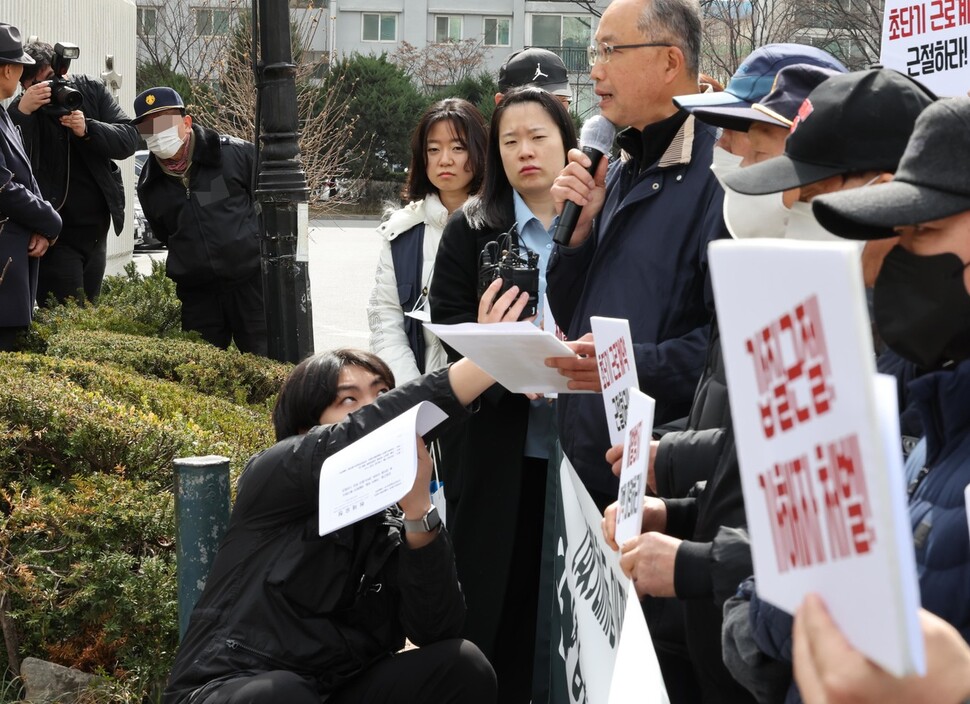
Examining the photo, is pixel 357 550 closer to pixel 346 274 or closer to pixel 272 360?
pixel 272 360

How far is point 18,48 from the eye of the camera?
23.0ft

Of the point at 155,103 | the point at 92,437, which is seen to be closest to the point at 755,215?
the point at 92,437

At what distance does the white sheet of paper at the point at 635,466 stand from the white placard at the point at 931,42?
2039 millimetres

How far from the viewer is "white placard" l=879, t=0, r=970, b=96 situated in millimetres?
3898

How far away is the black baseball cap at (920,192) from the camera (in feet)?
5.64

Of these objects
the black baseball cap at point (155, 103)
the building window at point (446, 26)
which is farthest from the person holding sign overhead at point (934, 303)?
the building window at point (446, 26)

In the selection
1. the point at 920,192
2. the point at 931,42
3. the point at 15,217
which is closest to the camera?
the point at 920,192

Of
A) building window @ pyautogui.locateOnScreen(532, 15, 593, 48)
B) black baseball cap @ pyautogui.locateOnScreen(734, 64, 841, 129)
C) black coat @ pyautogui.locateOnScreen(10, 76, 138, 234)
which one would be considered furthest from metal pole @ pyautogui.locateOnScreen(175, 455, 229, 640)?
building window @ pyautogui.locateOnScreen(532, 15, 593, 48)

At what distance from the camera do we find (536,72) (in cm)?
589

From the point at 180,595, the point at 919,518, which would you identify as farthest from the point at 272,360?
the point at 919,518

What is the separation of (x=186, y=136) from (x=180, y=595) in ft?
14.9

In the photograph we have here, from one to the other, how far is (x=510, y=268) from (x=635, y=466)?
6.34 feet

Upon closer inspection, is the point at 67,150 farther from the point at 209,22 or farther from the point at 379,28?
the point at 379,28

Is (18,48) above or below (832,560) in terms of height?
above
